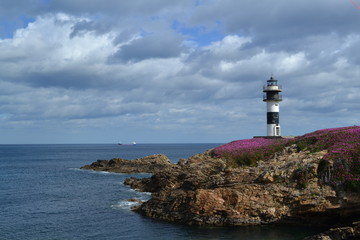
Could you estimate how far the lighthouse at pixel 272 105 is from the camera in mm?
60022

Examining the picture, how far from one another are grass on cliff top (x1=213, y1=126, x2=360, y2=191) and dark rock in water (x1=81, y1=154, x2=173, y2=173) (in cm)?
2499

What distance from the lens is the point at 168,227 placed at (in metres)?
28.3

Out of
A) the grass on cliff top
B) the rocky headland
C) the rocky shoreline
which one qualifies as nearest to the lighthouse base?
the grass on cliff top

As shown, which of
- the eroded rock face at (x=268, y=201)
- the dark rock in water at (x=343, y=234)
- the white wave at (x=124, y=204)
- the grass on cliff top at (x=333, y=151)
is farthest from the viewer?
the white wave at (x=124, y=204)

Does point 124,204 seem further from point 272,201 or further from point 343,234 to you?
point 343,234

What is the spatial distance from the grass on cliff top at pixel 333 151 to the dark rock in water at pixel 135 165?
24990mm

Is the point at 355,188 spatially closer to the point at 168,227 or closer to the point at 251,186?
the point at 251,186

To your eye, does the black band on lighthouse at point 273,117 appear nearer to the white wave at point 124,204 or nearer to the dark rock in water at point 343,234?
the white wave at point 124,204

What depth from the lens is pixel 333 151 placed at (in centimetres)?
2997

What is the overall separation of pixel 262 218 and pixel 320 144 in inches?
460

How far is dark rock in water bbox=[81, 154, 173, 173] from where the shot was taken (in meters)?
74.4

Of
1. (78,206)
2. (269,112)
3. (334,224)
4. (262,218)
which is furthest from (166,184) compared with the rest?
(269,112)

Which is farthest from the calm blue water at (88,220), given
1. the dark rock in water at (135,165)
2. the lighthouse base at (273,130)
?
the lighthouse base at (273,130)

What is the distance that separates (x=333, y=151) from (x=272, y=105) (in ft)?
102
